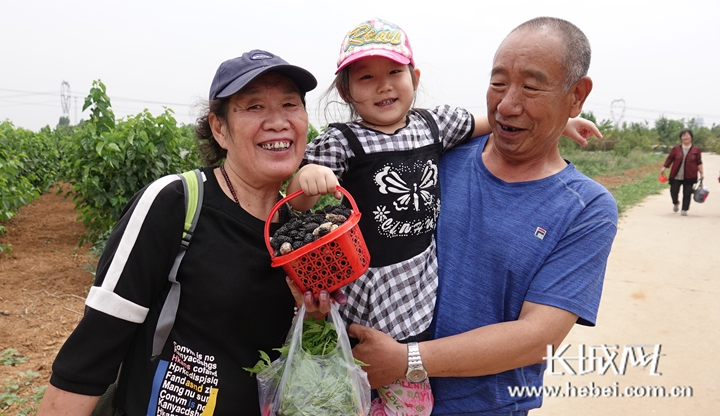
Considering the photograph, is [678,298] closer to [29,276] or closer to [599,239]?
[599,239]

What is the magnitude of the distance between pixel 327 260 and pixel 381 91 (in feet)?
3.13

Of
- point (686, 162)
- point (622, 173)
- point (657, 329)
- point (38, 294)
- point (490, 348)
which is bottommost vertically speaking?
point (622, 173)

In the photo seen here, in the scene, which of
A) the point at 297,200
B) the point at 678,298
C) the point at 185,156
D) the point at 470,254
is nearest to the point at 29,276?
the point at 185,156

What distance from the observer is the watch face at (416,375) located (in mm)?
1862

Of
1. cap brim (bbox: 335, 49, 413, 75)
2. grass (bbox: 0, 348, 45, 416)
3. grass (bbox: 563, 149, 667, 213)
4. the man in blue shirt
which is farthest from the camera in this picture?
grass (bbox: 563, 149, 667, 213)

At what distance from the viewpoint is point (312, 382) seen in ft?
5.81

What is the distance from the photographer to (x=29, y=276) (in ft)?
22.7

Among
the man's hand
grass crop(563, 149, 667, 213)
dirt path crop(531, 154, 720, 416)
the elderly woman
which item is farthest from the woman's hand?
grass crop(563, 149, 667, 213)

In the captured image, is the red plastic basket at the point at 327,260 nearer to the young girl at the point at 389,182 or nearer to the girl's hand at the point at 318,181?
the girl's hand at the point at 318,181

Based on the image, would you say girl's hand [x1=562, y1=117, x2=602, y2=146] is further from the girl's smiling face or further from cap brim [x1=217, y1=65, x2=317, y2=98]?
cap brim [x1=217, y1=65, x2=317, y2=98]

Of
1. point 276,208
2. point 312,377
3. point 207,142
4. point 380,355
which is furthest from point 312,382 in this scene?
point 207,142

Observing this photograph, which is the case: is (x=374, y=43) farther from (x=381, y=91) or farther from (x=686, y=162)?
(x=686, y=162)

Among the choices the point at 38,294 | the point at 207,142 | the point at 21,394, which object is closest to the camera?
the point at 207,142

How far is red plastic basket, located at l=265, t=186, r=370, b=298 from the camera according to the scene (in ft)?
5.29
